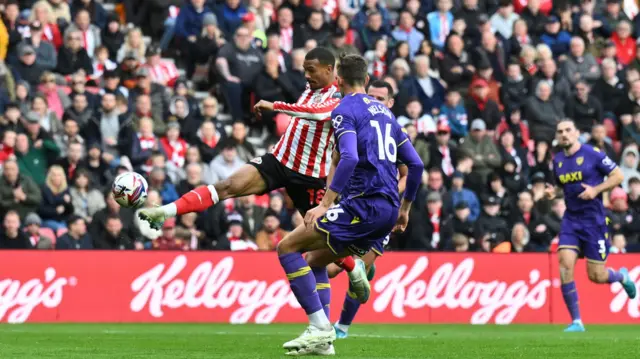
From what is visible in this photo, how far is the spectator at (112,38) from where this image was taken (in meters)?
20.9

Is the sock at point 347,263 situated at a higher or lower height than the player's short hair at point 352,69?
lower

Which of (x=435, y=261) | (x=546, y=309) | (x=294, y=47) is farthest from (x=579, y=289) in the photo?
(x=294, y=47)

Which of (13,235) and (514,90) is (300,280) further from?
(514,90)

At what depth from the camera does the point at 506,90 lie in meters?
23.1

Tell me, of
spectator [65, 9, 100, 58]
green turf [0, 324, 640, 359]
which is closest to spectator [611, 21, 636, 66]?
green turf [0, 324, 640, 359]

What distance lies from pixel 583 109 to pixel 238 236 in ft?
25.2

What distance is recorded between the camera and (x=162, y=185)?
18844 mm

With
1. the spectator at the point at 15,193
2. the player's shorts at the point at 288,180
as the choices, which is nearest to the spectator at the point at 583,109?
the spectator at the point at 15,193

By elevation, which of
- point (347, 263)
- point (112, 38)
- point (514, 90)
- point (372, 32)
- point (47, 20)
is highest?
point (347, 263)

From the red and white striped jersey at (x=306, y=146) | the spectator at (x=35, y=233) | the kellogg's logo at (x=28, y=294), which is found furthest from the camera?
the spectator at (x=35, y=233)

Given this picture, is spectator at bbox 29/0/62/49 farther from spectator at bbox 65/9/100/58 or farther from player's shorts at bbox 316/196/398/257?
player's shorts at bbox 316/196/398/257

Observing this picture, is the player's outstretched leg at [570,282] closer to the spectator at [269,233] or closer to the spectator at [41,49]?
the spectator at [269,233]

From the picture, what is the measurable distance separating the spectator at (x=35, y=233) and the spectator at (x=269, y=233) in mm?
3053

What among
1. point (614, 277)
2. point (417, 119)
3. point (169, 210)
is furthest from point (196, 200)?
point (417, 119)
